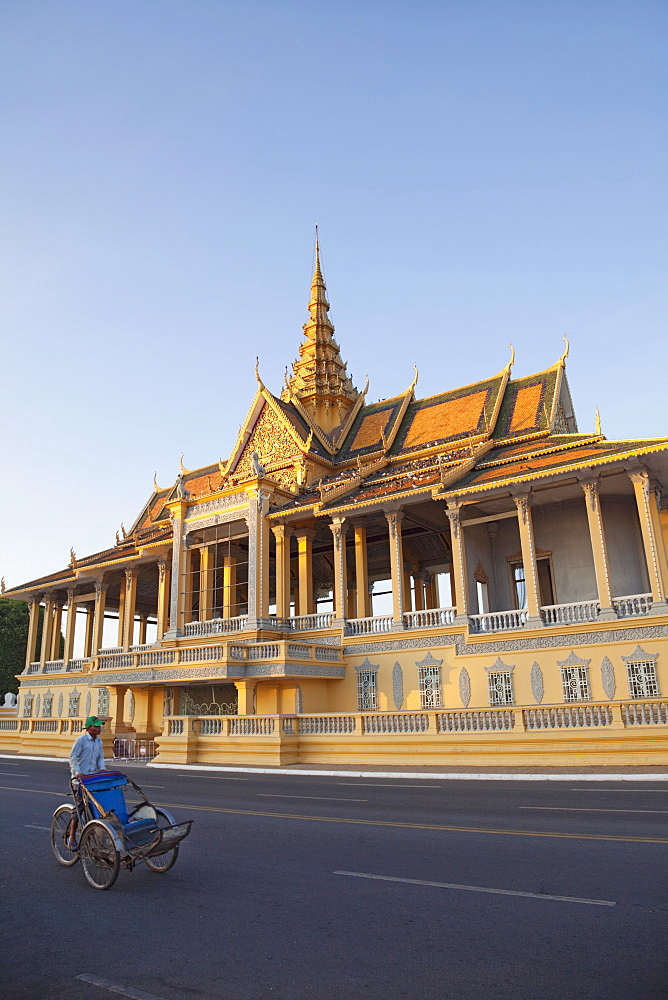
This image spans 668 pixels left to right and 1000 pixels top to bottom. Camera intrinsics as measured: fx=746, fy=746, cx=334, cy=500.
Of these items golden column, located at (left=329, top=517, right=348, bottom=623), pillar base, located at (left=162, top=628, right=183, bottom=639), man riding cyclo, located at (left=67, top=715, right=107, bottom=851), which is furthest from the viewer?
pillar base, located at (left=162, top=628, right=183, bottom=639)

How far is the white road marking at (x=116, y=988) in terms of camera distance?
418 centimetres

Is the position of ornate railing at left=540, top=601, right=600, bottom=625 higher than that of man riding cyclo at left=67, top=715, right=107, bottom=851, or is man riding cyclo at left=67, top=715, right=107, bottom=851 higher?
ornate railing at left=540, top=601, right=600, bottom=625

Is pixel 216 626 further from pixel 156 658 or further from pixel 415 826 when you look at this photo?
pixel 415 826

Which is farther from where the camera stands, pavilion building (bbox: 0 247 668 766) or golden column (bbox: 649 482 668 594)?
golden column (bbox: 649 482 668 594)

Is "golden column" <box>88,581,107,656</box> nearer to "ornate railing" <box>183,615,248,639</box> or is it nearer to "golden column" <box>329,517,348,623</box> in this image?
"ornate railing" <box>183,615,248,639</box>

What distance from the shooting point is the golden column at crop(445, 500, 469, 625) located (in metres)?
24.1

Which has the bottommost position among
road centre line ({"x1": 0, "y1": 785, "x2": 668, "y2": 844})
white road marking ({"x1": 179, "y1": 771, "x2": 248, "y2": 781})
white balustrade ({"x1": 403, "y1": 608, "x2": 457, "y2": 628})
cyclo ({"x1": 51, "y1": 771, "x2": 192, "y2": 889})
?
road centre line ({"x1": 0, "y1": 785, "x2": 668, "y2": 844})

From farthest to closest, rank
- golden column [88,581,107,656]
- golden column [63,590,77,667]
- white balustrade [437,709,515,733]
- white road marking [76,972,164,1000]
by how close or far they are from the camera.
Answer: golden column [63,590,77,667] → golden column [88,581,107,656] → white balustrade [437,709,515,733] → white road marking [76,972,164,1000]

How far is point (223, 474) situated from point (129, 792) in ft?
76.1

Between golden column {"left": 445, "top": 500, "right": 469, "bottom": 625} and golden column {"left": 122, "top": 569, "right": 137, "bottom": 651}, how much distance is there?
16855 millimetres

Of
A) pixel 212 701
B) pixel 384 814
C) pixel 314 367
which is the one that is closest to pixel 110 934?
pixel 384 814

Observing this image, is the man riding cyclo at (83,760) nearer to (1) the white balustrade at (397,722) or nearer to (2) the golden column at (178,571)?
(1) the white balustrade at (397,722)

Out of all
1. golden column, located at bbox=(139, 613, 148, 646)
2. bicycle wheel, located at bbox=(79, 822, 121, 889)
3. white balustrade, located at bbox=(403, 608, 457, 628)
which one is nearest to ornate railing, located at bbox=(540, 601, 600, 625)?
white balustrade, located at bbox=(403, 608, 457, 628)

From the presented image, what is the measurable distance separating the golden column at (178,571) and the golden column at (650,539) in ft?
58.7
